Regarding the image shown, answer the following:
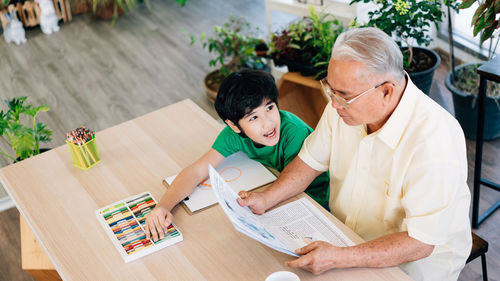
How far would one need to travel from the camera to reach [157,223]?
1.66 meters

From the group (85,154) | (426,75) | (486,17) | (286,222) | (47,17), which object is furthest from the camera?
(47,17)

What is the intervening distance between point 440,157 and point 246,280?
614mm

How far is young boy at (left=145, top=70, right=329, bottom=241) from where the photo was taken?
1799 millimetres

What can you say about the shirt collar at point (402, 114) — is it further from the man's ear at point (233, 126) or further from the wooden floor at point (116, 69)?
the wooden floor at point (116, 69)

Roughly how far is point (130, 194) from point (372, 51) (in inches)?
38.1

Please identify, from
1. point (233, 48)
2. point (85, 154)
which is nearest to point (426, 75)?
point (233, 48)

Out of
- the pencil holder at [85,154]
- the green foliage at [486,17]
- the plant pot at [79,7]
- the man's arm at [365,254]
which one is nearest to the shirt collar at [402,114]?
the man's arm at [365,254]

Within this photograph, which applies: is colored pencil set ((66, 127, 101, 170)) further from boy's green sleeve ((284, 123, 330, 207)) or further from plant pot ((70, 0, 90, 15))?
plant pot ((70, 0, 90, 15))

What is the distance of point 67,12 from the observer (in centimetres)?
555

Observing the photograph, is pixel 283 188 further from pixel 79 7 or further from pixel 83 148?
pixel 79 7

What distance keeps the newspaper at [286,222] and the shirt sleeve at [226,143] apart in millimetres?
298

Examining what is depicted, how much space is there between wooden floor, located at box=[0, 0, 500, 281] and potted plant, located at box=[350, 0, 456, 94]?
0.56 metres

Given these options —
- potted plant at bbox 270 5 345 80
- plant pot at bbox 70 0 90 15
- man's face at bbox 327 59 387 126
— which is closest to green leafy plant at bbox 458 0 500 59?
potted plant at bbox 270 5 345 80

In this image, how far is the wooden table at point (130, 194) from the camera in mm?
1510
